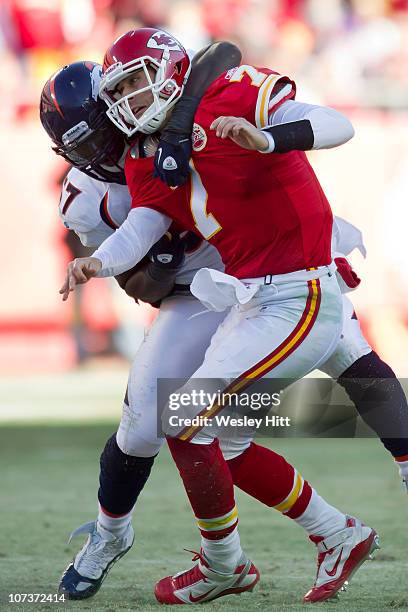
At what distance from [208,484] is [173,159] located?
0.96 meters

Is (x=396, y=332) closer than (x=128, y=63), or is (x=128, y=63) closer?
(x=128, y=63)

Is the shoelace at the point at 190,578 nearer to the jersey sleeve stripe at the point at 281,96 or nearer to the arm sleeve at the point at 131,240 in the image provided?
the arm sleeve at the point at 131,240

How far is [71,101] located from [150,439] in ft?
3.62

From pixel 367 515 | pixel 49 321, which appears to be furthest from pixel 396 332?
pixel 367 515

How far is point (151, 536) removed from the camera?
4.66 m

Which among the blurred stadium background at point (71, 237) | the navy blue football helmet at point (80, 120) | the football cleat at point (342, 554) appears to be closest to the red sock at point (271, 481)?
the football cleat at point (342, 554)

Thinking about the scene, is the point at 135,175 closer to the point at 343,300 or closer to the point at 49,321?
the point at 343,300

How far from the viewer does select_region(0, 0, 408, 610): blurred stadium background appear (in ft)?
22.7

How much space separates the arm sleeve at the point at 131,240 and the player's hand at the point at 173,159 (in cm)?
20

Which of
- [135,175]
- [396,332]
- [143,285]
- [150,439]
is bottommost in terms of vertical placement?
[396,332]

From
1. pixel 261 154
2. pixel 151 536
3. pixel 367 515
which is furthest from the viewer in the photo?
pixel 367 515

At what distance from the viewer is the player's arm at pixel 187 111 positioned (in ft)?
10.9

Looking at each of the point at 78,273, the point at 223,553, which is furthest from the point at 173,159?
the point at 223,553

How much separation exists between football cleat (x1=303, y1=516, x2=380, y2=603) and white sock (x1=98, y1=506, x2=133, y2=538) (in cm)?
62
